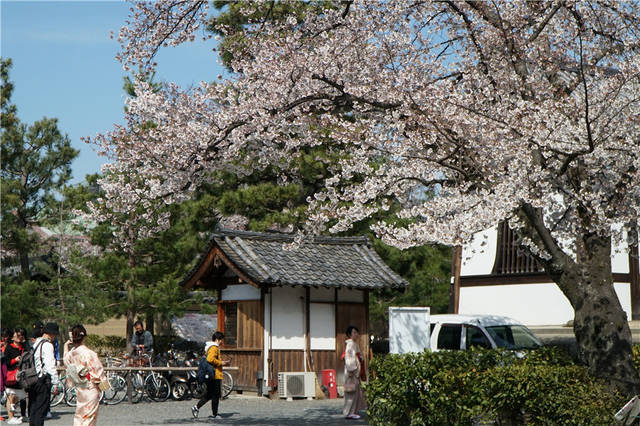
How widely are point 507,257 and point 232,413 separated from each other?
9506 millimetres

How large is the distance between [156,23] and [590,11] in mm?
6566

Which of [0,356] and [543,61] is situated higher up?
[543,61]

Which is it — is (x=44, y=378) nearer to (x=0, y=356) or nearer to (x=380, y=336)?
(x=0, y=356)

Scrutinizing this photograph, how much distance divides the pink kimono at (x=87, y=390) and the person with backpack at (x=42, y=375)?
2320mm

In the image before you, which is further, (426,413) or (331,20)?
(331,20)

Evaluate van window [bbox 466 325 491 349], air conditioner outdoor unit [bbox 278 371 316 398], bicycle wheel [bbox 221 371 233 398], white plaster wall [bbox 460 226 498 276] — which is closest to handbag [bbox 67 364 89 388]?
van window [bbox 466 325 491 349]

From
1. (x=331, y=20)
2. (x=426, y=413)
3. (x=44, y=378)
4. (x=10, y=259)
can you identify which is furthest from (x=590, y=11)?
(x=10, y=259)

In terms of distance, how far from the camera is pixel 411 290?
90.9 ft

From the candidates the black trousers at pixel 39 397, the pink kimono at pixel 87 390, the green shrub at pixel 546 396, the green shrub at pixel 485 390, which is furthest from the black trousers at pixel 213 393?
the green shrub at pixel 546 396

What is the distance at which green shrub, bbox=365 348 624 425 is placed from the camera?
983 centimetres

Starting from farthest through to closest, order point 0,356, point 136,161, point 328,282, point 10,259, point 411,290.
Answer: point 10,259 → point 411,290 → point 328,282 → point 0,356 → point 136,161

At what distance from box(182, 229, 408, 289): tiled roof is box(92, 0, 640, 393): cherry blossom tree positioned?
6.71 meters

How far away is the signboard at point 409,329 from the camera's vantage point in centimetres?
1390

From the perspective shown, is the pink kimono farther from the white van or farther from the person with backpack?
the white van
